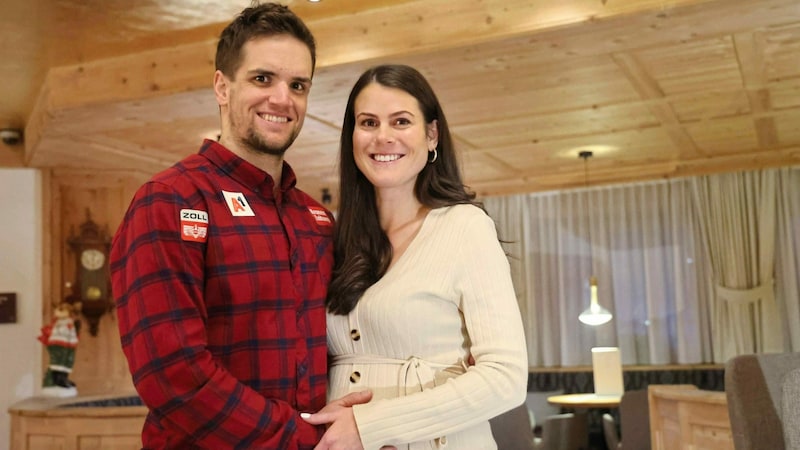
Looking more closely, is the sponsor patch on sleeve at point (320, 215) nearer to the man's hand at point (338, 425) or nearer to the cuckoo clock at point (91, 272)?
the man's hand at point (338, 425)

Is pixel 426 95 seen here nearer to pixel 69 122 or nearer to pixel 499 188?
pixel 69 122

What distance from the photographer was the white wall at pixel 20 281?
24.2 ft

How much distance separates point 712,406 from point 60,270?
19.1 feet

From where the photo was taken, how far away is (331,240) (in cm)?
203

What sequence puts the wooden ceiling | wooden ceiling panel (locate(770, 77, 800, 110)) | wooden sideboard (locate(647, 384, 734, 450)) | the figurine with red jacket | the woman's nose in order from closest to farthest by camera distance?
the woman's nose, wooden sideboard (locate(647, 384, 734, 450)), the wooden ceiling, wooden ceiling panel (locate(770, 77, 800, 110)), the figurine with red jacket

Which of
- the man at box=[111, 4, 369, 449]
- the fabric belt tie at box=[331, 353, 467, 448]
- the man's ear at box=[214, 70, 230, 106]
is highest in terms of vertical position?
the man's ear at box=[214, 70, 230, 106]

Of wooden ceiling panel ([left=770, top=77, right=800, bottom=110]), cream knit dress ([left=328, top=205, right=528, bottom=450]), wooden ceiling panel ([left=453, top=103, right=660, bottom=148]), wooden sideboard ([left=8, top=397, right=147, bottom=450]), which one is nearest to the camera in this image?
cream knit dress ([left=328, top=205, right=528, bottom=450])

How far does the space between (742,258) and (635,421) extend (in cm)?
309

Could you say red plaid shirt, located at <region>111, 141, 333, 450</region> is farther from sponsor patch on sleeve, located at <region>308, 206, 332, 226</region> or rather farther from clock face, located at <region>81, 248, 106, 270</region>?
clock face, located at <region>81, 248, 106, 270</region>

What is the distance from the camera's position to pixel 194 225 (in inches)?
63.2

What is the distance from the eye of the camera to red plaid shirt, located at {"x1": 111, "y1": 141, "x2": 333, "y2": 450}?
1507 millimetres

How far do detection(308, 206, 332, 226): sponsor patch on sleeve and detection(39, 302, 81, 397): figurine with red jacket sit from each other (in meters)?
4.96

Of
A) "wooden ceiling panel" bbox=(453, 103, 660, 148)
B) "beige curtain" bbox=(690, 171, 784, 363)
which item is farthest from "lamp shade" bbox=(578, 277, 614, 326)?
"wooden ceiling panel" bbox=(453, 103, 660, 148)

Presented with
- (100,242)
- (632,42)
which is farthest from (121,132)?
(632,42)
